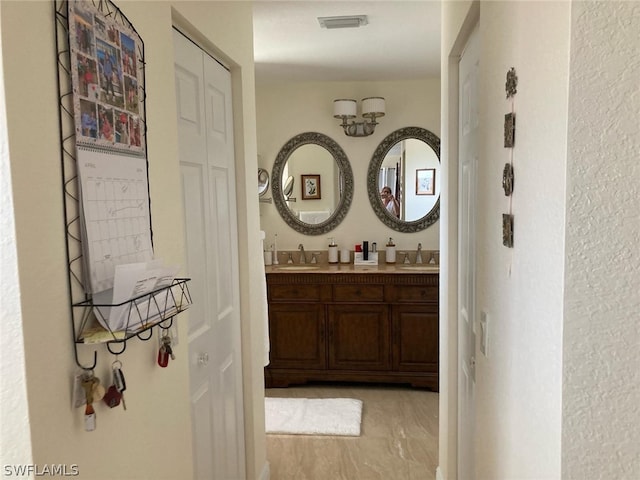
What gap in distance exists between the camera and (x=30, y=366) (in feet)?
3.00

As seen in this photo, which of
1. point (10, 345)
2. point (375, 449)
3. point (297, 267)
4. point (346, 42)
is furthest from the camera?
point (297, 267)

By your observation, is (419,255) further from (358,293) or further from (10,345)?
(10,345)

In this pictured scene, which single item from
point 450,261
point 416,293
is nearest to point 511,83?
point 450,261

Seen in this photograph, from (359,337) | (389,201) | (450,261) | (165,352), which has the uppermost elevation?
(389,201)

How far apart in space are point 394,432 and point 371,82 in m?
2.73

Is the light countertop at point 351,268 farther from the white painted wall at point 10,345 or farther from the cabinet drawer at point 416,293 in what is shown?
the white painted wall at point 10,345

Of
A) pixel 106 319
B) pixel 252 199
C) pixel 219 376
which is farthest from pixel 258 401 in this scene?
pixel 106 319

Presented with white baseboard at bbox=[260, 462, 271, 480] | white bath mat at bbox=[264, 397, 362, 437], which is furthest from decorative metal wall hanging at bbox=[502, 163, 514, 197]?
white bath mat at bbox=[264, 397, 362, 437]

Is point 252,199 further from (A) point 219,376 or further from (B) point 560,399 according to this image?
(B) point 560,399

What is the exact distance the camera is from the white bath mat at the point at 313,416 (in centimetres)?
325

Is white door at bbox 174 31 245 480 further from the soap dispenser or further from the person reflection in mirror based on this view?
the person reflection in mirror

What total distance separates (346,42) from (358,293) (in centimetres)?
174

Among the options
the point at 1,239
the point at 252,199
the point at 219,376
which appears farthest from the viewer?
the point at 252,199

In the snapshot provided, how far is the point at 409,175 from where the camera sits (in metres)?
4.36
